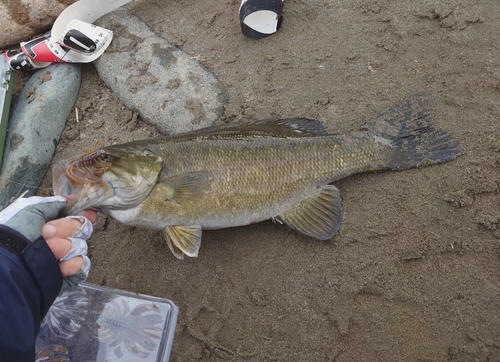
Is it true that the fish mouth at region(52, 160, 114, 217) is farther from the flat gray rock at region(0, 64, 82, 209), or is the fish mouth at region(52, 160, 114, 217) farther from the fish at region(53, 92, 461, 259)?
the flat gray rock at region(0, 64, 82, 209)

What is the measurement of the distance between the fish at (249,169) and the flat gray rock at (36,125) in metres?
1.26

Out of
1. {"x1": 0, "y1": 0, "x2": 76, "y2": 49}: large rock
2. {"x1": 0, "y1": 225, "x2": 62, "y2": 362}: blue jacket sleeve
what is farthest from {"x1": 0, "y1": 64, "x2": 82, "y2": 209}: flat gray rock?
{"x1": 0, "y1": 225, "x2": 62, "y2": 362}: blue jacket sleeve

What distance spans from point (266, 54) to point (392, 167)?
5.25 ft

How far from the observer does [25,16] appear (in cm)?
443

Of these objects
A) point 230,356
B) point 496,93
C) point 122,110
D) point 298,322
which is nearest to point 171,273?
point 230,356

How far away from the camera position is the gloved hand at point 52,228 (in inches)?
83.3

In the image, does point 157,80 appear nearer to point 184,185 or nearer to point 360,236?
point 184,185

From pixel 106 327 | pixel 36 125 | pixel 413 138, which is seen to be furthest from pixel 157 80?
pixel 413 138

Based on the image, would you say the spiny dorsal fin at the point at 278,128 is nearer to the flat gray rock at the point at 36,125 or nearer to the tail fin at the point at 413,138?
the tail fin at the point at 413,138

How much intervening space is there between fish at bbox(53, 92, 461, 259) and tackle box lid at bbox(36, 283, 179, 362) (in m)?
0.47

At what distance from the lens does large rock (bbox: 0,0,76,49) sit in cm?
439

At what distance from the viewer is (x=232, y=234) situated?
310cm

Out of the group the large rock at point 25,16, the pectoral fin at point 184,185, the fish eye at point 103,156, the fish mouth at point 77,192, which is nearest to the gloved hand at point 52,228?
the fish mouth at point 77,192

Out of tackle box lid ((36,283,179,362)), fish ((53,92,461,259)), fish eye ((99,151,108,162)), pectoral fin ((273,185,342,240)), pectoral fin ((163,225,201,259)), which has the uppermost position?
fish eye ((99,151,108,162))
